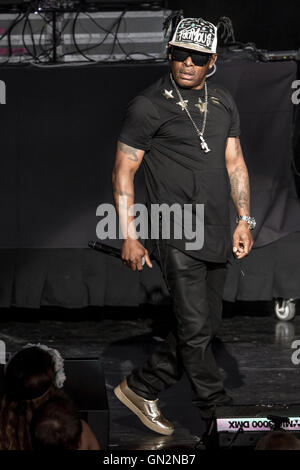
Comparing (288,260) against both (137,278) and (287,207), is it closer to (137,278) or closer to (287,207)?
(287,207)

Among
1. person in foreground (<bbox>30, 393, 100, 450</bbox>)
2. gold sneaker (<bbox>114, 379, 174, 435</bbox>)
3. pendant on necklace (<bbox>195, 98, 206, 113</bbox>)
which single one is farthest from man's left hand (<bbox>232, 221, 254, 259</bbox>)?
person in foreground (<bbox>30, 393, 100, 450</bbox>)

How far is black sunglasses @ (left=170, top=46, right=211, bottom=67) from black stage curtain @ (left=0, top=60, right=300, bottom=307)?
2.58 meters

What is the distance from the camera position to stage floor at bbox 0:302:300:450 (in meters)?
4.96

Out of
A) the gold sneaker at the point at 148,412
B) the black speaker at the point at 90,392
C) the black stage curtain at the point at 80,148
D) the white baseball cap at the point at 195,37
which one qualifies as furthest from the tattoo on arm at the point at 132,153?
the black stage curtain at the point at 80,148

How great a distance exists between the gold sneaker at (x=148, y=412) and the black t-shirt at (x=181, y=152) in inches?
31.7

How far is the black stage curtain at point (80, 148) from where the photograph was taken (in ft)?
23.3

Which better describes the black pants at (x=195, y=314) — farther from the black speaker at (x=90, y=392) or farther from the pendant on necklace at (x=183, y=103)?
the pendant on necklace at (x=183, y=103)

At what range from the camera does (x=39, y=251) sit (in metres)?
7.24

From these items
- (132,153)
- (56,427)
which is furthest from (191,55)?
(56,427)

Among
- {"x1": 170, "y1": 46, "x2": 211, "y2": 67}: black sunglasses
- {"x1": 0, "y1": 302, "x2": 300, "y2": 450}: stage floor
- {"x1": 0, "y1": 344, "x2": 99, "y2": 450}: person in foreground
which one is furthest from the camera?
{"x1": 0, "y1": 302, "x2": 300, "y2": 450}: stage floor

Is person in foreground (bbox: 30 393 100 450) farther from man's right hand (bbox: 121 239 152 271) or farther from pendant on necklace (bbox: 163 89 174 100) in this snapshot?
pendant on necklace (bbox: 163 89 174 100)

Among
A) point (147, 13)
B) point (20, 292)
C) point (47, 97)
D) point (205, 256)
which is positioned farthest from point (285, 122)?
point (205, 256)

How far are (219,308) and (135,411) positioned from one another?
0.66 meters

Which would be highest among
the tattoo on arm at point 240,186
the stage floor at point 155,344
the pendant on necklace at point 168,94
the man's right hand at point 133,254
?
the pendant on necklace at point 168,94
